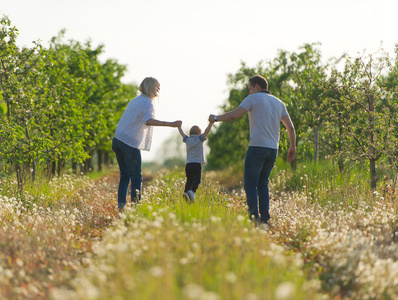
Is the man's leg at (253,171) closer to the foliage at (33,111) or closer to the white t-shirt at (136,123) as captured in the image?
the white t-shirt at (136,123)

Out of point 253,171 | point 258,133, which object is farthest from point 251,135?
point 253,171

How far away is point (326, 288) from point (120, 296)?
6.66ft

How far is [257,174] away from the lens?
20.4ft

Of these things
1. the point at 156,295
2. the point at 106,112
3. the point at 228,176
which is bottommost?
the point at 228,176

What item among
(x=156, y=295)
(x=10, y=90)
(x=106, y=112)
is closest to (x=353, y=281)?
(x=156, y=295)

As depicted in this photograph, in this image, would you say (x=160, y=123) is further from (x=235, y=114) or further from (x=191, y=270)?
(x=191, y=270)

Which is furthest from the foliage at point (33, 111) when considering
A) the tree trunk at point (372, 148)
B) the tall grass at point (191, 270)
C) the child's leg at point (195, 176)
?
the tree trunk at point (372, 148)

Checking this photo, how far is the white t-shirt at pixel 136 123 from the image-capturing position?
21.8 feet

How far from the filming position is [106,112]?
843 inches

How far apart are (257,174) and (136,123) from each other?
1.99 m

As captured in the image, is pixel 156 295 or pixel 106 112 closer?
pixel 156 295

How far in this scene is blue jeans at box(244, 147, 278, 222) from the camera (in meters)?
6.18

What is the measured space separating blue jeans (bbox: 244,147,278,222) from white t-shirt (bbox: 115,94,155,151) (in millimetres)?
1645

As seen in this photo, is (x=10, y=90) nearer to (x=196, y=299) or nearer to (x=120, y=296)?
(x=120, y=296)
